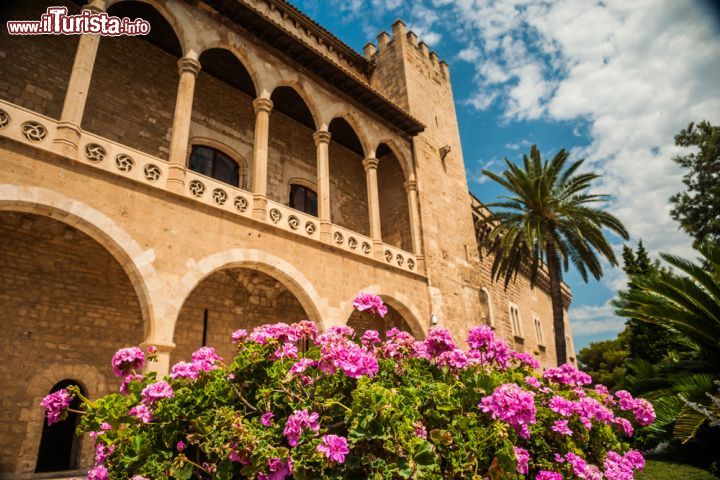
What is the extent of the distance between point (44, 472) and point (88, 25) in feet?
26.4

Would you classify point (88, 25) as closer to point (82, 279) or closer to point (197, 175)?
point (197, 175)

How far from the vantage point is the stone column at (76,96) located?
6863mm

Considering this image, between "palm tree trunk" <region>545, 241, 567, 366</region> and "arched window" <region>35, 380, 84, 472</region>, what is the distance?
511 inches

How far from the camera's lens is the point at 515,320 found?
73.2 feet

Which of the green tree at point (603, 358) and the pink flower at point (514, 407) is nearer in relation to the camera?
the pink flower at point (514, 407)

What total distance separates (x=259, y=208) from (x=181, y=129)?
2166 mm

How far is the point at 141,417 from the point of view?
10.8 feet

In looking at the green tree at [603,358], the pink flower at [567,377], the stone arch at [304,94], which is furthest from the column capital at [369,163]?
the green tree at [603,358]

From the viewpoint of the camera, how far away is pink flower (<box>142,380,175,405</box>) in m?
3.32

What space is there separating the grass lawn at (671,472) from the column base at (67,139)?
36.5 ft

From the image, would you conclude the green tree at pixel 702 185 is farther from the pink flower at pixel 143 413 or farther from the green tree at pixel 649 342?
the pink flower at pixel 143 413

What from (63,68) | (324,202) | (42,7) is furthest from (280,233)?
(42,7)

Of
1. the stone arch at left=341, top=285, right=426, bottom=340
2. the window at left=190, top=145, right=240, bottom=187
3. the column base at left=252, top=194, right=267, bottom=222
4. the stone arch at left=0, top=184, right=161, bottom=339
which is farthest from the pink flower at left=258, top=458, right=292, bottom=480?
the window at left=190, top=145, right=240, bottom=187

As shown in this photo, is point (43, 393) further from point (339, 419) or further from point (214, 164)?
point (339, 419)
